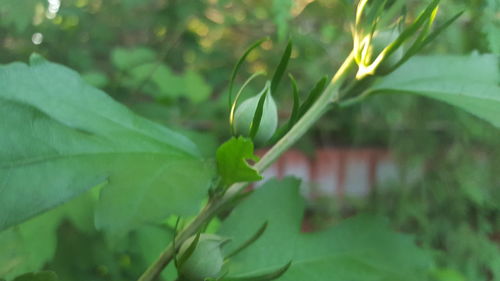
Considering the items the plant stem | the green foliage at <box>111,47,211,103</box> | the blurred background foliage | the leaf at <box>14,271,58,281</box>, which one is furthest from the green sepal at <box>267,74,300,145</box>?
the green foliage at <box>111,47,211,103</box>

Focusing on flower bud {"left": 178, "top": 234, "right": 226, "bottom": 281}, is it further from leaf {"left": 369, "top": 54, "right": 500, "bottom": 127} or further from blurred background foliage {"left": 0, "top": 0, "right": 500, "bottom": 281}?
blurred background foliage {"left": 0, "top": 0, "right": 500, "bottom": 281}

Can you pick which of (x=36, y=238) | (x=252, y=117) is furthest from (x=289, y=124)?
(x=36, y=238)

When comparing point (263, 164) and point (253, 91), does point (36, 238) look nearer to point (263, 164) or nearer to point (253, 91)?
point (263, 164)

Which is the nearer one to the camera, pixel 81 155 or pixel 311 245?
pixel 81 155

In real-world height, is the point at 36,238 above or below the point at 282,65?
below

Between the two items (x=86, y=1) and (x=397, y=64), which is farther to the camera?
(x=86, y=1)

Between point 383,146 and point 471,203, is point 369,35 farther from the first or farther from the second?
point 383,146

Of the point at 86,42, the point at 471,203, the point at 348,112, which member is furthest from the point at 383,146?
the point at 86,42
